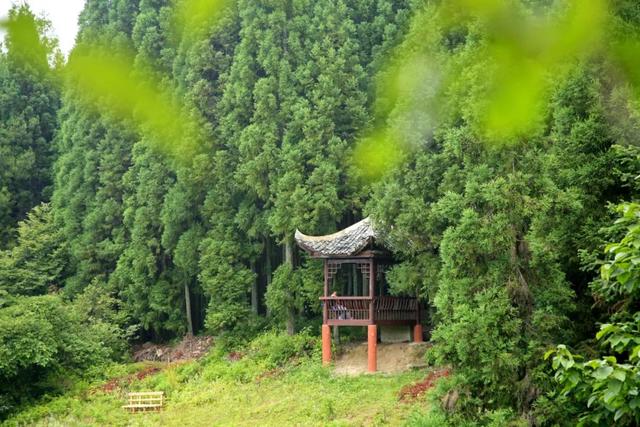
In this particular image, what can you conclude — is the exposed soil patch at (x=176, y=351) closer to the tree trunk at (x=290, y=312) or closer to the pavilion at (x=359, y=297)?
the tree trunk at (x=290, y=312)

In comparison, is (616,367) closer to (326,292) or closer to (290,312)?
(326,292)

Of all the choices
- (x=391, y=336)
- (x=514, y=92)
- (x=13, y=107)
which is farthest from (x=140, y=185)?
(x=514, y=92)

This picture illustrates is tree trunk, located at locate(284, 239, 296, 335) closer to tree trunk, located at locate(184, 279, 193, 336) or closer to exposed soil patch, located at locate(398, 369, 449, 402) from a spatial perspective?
tree trunk, located at locate(184, 279, 193, 336)

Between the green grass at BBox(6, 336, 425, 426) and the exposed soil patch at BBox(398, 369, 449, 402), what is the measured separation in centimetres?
21

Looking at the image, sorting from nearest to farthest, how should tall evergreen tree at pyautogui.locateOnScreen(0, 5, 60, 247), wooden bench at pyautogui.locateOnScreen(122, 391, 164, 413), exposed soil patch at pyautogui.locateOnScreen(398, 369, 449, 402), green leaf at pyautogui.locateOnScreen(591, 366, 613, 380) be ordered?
green leaf at pyautogui.locateOnScreen(591, 366, 613, 380) → exposed soil patch at pyautogui.locateOnScreen(398, 369, 449, 402) → wooden bench at pyautogui.locateOnScreen(122, 391, 164, 413) → tall evergreen tree at pyautogui.locateOnScreen(0, 5, 60, 247)

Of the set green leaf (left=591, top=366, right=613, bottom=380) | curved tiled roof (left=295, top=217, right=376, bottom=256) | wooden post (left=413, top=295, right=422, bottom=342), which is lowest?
wooden post (left=413, top=295, right=422, bottom=342)

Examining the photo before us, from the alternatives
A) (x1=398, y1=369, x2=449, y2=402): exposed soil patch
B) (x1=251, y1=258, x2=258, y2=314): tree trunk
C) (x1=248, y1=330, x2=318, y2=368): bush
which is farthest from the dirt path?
(x1=251, y1=258, x2=258, y2=314): tree trunk

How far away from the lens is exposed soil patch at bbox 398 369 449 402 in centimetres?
1552

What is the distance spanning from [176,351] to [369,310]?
789cm

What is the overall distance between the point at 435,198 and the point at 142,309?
12088 mm

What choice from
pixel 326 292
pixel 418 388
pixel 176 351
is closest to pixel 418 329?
pixel 326 292

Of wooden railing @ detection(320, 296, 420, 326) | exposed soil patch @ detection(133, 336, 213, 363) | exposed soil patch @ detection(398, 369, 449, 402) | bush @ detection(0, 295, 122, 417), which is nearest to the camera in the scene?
exposed soil patch @ detection(398, 369, 449, 402)

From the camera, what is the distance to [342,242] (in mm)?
20016

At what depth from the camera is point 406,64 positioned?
19.1 metres
